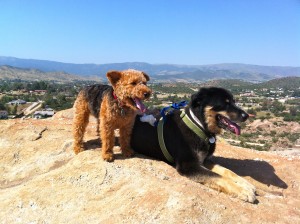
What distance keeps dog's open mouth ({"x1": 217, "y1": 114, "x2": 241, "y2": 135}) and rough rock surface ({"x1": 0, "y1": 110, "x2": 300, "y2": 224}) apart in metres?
1.16

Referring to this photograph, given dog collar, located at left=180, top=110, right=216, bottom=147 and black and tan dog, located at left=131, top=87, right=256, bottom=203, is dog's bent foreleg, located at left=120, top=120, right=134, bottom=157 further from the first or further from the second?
dog collar, located at left=180, top=110, right=216, bottom=147

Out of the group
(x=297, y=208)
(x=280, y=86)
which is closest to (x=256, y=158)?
(x=297, y=208)

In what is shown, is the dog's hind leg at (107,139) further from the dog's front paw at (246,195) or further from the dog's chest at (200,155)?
the dog's front paw at (246,195)

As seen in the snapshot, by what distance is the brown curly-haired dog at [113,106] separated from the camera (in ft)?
19.4

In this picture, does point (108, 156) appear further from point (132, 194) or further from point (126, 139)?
point (132, 194)

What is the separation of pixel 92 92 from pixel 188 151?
2.57 metres

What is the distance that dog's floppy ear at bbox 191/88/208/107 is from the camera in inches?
238

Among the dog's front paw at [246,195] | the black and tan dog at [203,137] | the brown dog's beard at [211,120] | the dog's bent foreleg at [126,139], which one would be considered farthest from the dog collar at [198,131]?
the dog's bent foreleg at [126,139]

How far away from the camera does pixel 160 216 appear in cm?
509

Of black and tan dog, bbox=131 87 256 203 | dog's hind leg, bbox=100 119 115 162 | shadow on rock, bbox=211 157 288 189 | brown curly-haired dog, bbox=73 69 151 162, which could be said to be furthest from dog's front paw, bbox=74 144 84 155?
shadow on rock, bbox=211 157 288 189

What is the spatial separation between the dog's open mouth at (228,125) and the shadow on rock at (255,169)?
2464 millimetres

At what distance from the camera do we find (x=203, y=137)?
242 inches

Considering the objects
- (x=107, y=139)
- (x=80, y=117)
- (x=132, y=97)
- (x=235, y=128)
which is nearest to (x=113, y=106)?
(x=132, y=97)

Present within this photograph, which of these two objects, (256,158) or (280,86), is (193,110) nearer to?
(256,158)
